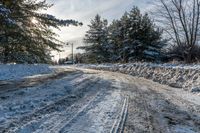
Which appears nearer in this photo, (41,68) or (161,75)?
(161,75)

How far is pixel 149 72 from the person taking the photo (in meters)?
22.5

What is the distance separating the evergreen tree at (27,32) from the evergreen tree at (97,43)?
36371 mm

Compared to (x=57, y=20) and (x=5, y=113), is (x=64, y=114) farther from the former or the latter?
(x=57, y=20)

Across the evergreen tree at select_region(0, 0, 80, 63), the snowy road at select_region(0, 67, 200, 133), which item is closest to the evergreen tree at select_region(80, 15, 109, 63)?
the evergreen tree at select_region(0, 0, 80, 63)

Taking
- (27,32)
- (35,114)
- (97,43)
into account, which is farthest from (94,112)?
(97,43)

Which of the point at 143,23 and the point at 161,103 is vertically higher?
the point at 143,23

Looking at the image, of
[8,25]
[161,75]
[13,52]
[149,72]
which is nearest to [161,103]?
[161,75]

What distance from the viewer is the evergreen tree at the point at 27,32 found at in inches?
911

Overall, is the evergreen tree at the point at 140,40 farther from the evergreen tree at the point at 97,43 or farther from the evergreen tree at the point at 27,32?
the evergreen tree at the point at 27,32

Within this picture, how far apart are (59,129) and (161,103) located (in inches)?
177

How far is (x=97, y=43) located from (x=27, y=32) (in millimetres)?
39772

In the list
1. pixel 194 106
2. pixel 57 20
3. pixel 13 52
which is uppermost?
pixel 57 20

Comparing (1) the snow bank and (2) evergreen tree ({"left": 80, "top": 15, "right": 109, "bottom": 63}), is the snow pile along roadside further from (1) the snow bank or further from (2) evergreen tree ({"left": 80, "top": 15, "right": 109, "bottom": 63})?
(2) evergreen tree ({"left": 80, "top": 15, "right": 109, "bottom": 63})

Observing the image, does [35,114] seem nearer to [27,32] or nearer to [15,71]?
[15,71]
